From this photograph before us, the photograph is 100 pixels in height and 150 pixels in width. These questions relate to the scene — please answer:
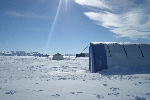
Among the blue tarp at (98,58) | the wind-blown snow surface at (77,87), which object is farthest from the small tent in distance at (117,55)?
the wind-blown snow surface at (77,87)

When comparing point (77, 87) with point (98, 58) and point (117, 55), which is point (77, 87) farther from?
point (117, 55)

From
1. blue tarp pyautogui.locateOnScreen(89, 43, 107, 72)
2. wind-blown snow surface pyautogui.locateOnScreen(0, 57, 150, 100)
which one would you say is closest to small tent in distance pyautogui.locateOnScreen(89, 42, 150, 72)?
blue tarp pyautogui.locateOnScreen(89, 43, 107, 72)

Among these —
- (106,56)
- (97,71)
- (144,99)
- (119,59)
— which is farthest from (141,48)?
(144,99)

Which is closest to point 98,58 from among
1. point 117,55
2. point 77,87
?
point 117,55

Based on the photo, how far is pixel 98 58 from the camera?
16.9m

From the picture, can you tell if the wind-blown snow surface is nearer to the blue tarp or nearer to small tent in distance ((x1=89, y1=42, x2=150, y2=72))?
small tent in distance ((x1=89, y1=42, x2=150, y2=72))

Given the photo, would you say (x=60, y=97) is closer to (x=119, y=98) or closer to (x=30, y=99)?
(x=30, y=99)

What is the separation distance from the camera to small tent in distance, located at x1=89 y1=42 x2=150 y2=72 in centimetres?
1684

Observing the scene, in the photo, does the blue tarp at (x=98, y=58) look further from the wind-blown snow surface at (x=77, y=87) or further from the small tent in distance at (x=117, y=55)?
the wind-blown snow surface at (x=77, y=87)

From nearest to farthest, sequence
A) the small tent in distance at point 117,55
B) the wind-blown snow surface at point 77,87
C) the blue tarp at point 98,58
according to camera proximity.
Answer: the wind-blown snow surface at point 77,87
the blue tarp at point 98,58
the small tent in distance at point 117,55

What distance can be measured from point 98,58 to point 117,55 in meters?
2.04

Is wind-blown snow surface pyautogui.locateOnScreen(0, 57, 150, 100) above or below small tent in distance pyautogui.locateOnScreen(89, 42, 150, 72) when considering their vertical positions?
below

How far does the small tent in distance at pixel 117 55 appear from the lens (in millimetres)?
16844

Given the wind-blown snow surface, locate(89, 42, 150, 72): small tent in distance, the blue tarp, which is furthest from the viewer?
locate(89, 42, 150, 72): small tent in distance
